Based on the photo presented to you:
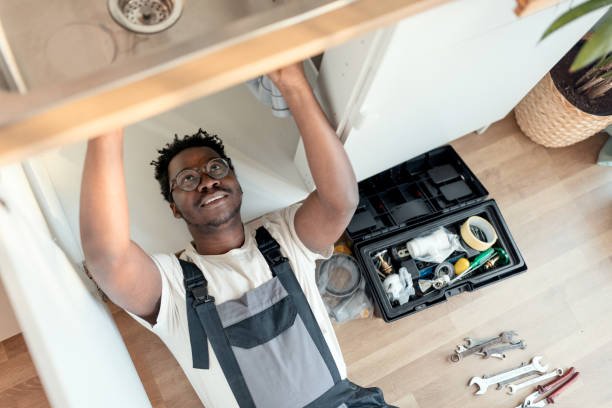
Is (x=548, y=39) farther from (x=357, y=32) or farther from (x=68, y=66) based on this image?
(x=68, y=66)

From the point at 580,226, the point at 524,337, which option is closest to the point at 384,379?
the point at 524,337

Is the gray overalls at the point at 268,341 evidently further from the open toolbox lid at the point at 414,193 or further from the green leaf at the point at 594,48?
the green leaf at the point at 594,48

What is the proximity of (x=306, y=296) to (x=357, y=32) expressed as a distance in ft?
2.27

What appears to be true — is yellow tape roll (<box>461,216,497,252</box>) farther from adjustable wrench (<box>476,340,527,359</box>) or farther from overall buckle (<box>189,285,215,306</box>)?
overall buckle (<box>189,285,215,306</box>)

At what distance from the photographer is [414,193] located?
1454 millimetres

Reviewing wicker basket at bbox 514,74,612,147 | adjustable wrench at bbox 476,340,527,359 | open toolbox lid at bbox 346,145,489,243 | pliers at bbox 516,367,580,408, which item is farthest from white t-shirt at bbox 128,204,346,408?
wicker basket at bbox 514,74,612,147

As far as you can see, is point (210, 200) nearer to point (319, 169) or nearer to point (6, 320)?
point (319, 169)

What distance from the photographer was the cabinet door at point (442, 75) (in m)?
0.80

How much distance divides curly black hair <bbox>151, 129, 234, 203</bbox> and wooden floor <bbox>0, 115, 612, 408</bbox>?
16.6 inches

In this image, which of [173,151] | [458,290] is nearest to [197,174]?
[173,151]

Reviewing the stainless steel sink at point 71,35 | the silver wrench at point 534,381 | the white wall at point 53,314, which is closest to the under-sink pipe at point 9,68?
the stainless steel sink at point 71,35

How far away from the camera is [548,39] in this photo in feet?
3.37

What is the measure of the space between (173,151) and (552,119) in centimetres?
107

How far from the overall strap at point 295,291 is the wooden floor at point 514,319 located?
293 millimetres
